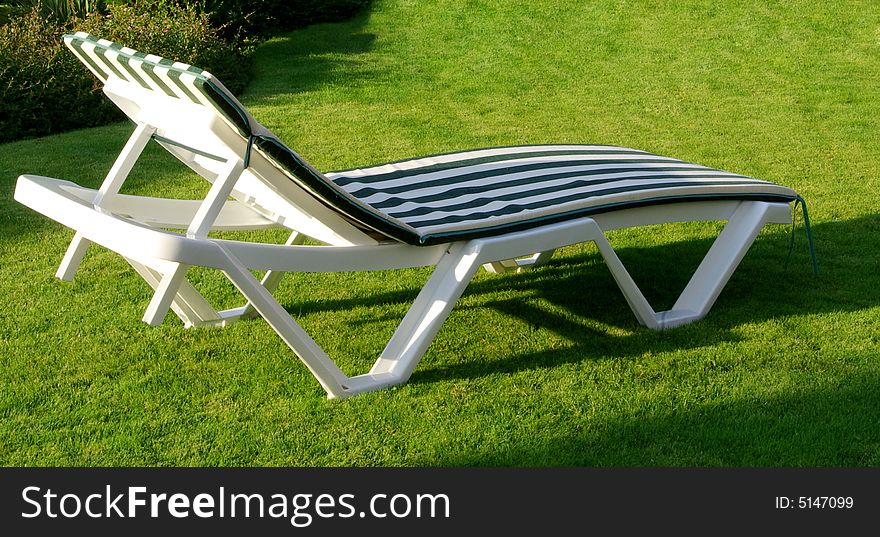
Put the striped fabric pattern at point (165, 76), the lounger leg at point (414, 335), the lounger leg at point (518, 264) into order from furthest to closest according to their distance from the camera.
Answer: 1. the lounger leg at point (518, 264)
2. the lounger leg at point (414, 335)
3. the striped fabric pattern at point (165, 76)

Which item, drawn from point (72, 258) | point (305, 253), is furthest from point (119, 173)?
point (305, 253)

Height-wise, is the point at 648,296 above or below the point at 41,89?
above

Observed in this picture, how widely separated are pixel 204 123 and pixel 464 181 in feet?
5.05

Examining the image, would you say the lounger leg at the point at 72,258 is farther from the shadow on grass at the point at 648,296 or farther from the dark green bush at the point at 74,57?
the dark green bush at the point at 74,57

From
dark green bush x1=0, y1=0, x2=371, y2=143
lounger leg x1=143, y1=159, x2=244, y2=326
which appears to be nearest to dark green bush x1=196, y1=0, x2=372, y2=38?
dark green bush x1=0, y1=0, x2=371, y2=143

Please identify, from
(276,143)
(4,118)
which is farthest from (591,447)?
(4,118)

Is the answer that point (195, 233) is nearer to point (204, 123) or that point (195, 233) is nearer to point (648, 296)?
point (204, 123)

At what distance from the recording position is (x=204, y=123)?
11.5 ft

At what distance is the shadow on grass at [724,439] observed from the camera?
11.1 ft

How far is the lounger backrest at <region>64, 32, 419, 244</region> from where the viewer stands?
338cm

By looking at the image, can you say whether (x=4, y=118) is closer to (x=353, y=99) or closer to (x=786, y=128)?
(x=353, y=99)

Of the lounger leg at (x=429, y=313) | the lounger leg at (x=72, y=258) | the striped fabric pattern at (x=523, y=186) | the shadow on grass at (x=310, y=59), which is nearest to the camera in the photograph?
the lounger leg at (x=429, y=313)

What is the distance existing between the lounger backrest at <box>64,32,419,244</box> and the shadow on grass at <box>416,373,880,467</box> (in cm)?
97

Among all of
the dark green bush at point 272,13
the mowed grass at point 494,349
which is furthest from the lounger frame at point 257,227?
the dark green bush at point 272,13
